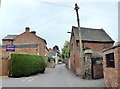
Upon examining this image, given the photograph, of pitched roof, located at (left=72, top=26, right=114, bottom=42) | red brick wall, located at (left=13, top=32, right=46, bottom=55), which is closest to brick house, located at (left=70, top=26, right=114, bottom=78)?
pitched roof, located at (left=72, top=26, right=114, bottom=42)

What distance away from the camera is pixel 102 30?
4272cm

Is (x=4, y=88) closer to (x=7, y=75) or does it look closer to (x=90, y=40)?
(x=7, y=75)

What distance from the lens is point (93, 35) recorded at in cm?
3891

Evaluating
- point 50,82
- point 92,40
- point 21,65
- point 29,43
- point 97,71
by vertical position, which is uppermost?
point 29,43

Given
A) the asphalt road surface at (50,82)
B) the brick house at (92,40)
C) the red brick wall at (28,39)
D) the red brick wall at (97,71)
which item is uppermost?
the red brick wall at (28,39)

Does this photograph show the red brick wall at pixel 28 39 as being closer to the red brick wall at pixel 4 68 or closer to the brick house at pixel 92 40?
the brick house at pixel 92 40

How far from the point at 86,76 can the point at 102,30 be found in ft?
65.6

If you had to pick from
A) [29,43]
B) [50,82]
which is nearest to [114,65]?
[50,82]

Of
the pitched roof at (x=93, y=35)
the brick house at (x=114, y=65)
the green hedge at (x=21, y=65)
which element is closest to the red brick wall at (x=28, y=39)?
the pitched roof at (x=93, y=35)

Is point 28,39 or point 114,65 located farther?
point 28,39

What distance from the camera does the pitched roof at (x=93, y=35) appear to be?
36844 millimetres

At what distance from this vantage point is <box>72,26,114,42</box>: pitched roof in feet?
121

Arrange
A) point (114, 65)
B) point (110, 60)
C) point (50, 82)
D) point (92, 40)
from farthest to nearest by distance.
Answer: point (92, 40) → point (50, 82) → point (110, 60) → point (114, 65)

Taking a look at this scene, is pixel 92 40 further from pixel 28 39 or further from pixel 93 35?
pixel 28 39
